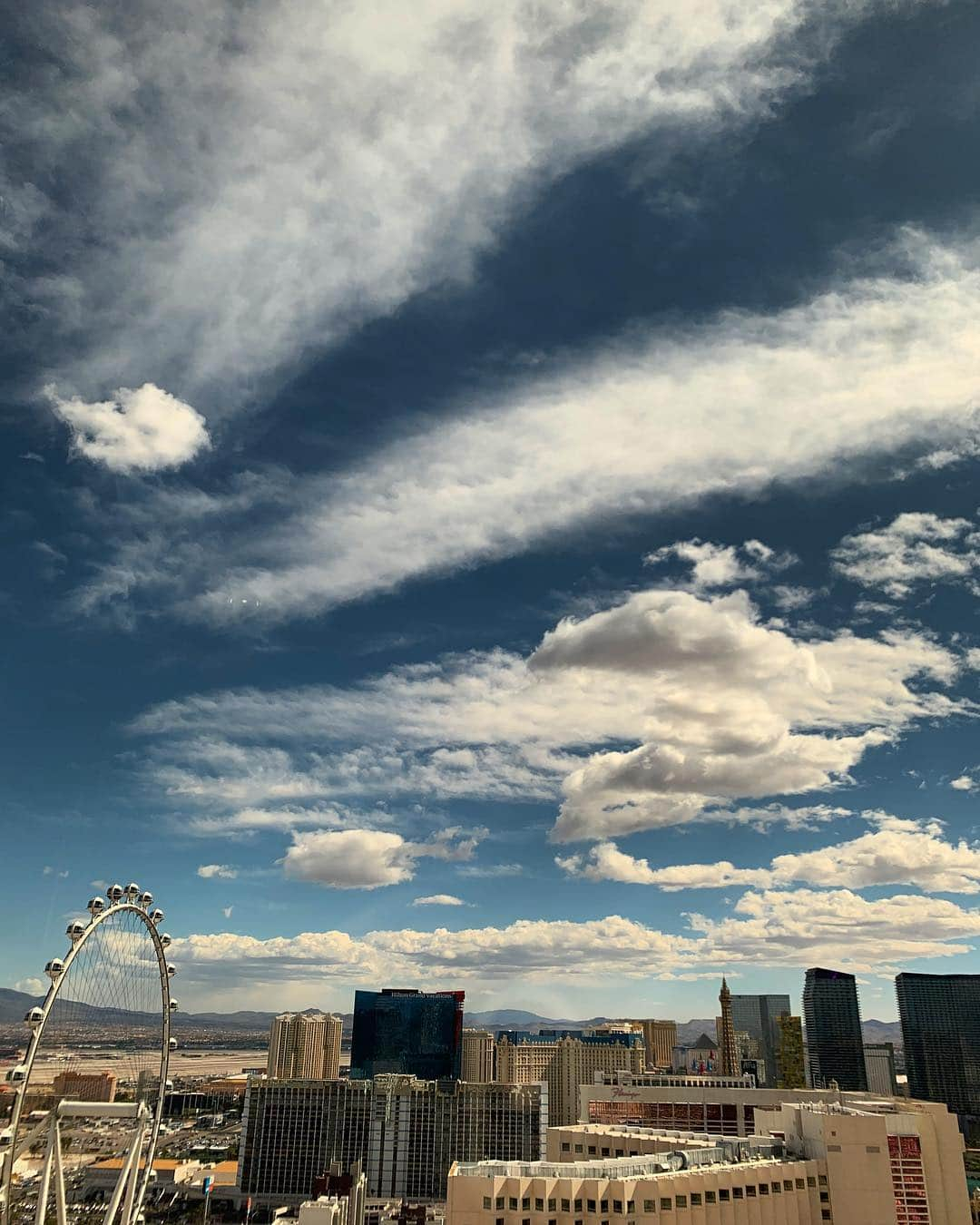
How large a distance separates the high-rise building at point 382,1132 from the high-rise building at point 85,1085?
9966cm

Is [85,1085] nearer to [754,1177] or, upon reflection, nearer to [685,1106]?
[754,1177]

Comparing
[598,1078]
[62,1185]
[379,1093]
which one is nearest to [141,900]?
[62,1185]

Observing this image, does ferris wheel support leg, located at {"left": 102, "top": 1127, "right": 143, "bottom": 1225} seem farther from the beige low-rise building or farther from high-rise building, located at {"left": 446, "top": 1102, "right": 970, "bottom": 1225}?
the beige low-rise building

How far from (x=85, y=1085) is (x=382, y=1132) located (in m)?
109

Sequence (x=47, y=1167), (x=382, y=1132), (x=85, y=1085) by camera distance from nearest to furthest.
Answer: (x=47, y=1167), (x=85, y=1085), (x=382, y=1132)

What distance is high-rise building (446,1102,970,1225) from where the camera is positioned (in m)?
50.5

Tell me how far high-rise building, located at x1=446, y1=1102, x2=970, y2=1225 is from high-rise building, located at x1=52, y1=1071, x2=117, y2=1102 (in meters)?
20.5

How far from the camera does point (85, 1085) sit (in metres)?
50.3

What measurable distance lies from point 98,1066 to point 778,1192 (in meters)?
42.5

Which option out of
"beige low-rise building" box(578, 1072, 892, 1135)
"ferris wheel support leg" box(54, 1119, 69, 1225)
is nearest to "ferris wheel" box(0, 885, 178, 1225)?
"ferris wheel support leg" box(54, 1119, 69, 1225)

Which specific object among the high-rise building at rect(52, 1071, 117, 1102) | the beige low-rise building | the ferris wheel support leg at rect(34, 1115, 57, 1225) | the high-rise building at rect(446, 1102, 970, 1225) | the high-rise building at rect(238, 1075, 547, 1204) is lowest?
the high-rise building at rect(238, 1075, 547, 1204)

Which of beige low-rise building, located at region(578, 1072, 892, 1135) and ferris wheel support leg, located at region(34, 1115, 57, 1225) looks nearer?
ferris wheel support leg, located at region(34, 1115, 57, 1225)

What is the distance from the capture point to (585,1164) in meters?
Answer: 54.5

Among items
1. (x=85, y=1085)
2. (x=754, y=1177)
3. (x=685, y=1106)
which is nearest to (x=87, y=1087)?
(x=85, y=1085)
